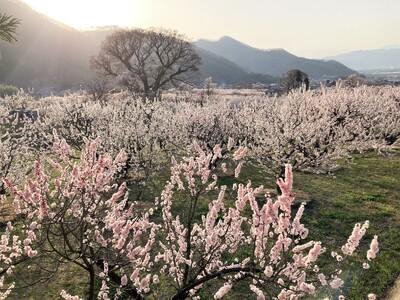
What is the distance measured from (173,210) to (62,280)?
6454 millimetres

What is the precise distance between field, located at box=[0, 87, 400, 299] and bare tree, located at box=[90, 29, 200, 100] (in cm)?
2850

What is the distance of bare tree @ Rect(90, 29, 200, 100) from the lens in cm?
5578

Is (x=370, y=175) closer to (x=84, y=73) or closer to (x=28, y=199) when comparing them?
(x=28, y=199)

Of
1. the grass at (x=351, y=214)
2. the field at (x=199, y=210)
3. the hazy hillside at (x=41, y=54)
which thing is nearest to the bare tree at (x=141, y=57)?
the field at (x=199, y=210)

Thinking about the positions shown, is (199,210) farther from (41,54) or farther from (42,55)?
(41,54)

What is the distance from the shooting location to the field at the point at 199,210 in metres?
6.36

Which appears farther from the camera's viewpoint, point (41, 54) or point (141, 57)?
point (41, 54)

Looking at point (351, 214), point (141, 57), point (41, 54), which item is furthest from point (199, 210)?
point (41, 54)

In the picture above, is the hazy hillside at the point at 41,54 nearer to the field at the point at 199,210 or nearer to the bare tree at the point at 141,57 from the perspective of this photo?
the bare tree at the point at 141,57

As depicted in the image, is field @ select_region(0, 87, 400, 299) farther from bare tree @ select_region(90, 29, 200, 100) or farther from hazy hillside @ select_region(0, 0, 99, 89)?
hazy hillside @ select_region(0, 0, 99, 89)

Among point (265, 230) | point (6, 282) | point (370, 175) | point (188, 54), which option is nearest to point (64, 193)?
point (265, 230)

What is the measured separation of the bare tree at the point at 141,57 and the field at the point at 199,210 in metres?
28.5

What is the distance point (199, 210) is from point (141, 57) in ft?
149

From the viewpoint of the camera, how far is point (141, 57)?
58750mm
